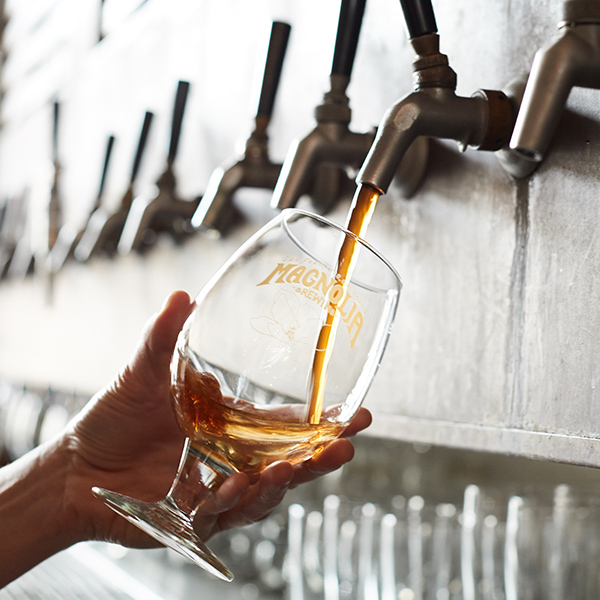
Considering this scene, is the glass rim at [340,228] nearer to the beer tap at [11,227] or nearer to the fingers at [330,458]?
the fingers at [330,458]

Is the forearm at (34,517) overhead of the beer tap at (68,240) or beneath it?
beneath

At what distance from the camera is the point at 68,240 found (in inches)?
67.2

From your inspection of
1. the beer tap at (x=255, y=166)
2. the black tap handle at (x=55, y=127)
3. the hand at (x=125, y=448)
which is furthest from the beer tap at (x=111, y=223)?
the hand at (x=125, y=448)

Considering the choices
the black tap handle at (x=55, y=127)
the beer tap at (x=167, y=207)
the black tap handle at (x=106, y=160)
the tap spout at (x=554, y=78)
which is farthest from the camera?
the black tap handle at (x=55, y=127)

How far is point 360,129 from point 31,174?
5.40 feet

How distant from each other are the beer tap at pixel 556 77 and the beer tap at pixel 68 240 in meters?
1.10

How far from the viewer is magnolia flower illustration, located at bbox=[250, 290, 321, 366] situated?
482 mm

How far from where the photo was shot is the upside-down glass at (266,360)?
484 millimetres

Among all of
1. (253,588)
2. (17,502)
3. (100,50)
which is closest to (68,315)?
(100,50)

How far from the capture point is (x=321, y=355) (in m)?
0.49

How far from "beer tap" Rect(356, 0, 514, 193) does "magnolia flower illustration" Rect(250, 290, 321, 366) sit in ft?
0.29

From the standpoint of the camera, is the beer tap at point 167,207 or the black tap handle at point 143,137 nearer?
the beer tap at point 167,207

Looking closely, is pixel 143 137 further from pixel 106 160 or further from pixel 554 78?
pixel 554 78

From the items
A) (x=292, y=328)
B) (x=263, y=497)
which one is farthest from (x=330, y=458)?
(x=292, y=328)
